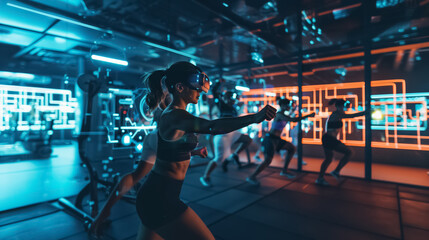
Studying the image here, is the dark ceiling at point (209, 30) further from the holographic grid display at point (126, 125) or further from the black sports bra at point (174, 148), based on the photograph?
the black sports bra at point (174, 148)

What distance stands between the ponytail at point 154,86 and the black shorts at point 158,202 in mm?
680

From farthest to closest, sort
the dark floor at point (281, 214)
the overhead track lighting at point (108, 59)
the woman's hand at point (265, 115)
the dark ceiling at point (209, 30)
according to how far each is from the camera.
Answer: the dark ceiling at point (209, 30), the overhead track lighting at point (108, 59), the dark floor at point (281, 214), the woman's hand at point (265, 115)

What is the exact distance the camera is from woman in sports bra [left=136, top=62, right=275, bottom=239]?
1249mm

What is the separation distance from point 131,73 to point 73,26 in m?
5.07

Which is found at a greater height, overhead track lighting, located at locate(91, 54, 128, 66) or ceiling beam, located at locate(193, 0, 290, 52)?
ceiling beam, located at locate(193, 0, 290, 52)

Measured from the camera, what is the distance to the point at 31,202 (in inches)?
145

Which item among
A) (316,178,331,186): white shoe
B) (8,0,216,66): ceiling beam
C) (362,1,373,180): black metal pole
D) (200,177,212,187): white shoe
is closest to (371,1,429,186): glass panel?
(362,1,373,180): black metal pole

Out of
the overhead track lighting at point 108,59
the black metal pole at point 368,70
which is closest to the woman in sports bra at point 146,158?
the overhead track lighting at point 108,59

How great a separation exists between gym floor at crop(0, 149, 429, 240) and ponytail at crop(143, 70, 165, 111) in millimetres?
1812

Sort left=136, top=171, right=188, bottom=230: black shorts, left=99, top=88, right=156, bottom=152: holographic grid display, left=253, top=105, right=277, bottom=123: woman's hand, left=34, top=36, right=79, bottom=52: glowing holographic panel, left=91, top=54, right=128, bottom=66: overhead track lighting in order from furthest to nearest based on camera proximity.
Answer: left=34, top=36, right=79, bottom=52: glowing holographic panel
left=99, top=88, right=156, bottom=152: holographic grid display
left=91, top=54, right=128, bottom=66: overhead track lighting
left=136, top=171, right=188, bottom=230: black shorts
left=253, top=105, right=277, bottom=123: woman's hand

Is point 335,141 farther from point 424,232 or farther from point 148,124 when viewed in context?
point 148,124

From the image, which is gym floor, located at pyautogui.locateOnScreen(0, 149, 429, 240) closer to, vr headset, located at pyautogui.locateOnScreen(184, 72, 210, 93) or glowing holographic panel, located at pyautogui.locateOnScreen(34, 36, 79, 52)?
vr headset, located at pyautogui.locateOnScreen(184, 72, 210, 93)

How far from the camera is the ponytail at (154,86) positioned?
5.84 feet

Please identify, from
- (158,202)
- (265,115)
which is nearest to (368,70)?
(265,115)
